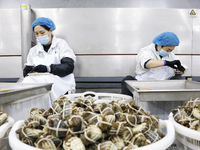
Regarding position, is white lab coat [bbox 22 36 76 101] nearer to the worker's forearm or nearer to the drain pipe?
the drain pipe

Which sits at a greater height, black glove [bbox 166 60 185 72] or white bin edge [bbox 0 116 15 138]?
black glove [bbox 166 60 185 72]

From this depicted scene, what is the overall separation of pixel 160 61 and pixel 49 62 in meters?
1.21

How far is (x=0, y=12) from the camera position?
2.35 meters

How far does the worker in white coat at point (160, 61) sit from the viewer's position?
1.88 metres

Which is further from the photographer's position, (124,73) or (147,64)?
(124,73)

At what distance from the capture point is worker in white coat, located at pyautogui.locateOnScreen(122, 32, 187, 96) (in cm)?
188

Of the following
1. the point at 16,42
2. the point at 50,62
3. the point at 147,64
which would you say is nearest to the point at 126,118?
the point at 147,64

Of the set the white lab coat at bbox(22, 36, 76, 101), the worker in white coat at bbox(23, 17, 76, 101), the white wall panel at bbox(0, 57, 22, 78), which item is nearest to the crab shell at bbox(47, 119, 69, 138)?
the worker in white coat at bbox(23, 17, 76, 101)

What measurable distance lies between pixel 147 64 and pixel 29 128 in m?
1.63

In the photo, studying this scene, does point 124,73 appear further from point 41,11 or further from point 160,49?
point 41,11

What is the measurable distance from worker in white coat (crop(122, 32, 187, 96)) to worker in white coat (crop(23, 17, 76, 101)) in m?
0.63


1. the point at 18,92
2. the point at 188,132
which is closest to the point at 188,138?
the point at 188,132

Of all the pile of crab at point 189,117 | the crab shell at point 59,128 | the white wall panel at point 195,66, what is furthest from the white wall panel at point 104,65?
the crab shell at point 59,128

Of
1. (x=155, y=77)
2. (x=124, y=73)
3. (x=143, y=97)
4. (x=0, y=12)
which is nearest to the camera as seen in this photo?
(x=143, y=97)
